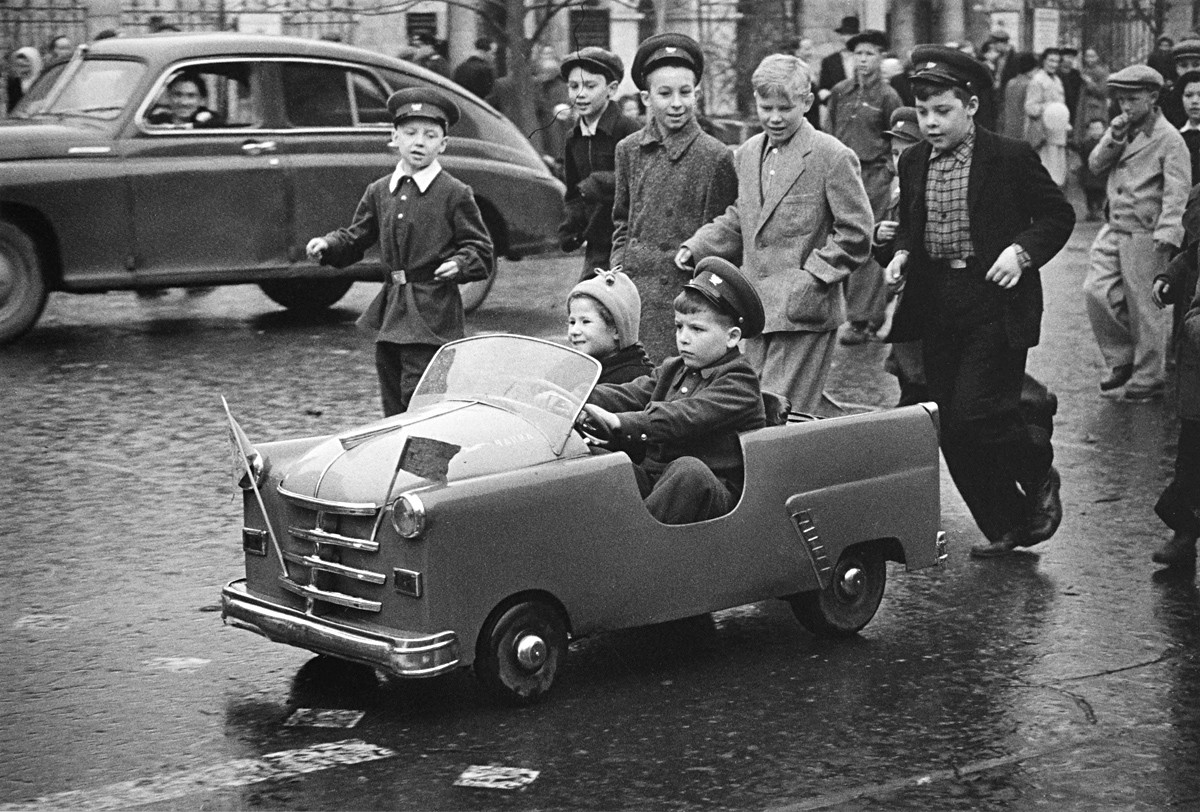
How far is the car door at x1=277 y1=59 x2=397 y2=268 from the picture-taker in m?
13.5

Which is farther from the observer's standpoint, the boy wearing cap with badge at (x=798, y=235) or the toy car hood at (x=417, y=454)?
the boy wearing cap with badge at (x=798, y=235)

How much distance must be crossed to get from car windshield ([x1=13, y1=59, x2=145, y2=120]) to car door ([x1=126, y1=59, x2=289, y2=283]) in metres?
0.19

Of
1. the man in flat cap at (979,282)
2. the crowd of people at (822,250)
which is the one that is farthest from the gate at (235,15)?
the man in flat cap at (979,282)

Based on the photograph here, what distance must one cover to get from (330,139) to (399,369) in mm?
6057

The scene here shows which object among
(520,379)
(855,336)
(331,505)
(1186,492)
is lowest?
(855,336)

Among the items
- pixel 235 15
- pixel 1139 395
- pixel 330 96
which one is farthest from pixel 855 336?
pixel 235 15

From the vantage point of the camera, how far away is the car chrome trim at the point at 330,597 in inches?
208

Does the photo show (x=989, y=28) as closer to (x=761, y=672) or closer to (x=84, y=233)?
(x=84, y=233)

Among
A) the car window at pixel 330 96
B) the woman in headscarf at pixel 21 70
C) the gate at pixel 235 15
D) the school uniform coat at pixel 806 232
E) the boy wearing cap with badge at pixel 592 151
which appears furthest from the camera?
the gate at pixel 235 15

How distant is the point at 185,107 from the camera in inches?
521

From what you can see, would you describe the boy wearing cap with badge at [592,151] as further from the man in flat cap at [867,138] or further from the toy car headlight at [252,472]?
the man in flat cap at [867,138]

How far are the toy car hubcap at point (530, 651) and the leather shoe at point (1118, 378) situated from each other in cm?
674

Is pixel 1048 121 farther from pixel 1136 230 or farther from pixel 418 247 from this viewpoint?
pixel 418 247

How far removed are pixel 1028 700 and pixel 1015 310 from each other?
6.79 ft
